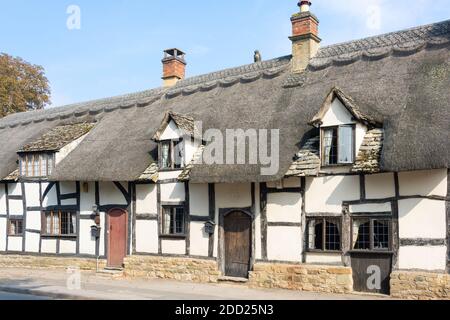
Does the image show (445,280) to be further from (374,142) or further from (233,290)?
(233,290)

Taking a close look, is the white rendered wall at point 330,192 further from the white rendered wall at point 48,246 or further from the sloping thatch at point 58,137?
the white rendered wall at point 48,246

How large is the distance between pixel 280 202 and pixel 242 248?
6.48 feet

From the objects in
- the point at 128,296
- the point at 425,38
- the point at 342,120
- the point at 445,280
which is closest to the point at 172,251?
the point at 128,296

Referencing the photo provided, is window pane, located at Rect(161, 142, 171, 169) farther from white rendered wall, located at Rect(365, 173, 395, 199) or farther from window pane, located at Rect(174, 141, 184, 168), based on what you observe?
white rendered wall, located at Rect(365, 173, 395, 199)

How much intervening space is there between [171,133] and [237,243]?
13.8ft

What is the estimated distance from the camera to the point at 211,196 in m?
16.6

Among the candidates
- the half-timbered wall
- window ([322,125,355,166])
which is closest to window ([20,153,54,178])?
the half-timbered wall

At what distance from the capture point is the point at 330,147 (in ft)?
47.7

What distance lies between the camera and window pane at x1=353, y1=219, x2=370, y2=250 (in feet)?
45.8

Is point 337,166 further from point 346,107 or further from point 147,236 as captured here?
point 147,236

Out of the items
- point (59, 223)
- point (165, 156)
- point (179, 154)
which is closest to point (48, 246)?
point (59, 223)

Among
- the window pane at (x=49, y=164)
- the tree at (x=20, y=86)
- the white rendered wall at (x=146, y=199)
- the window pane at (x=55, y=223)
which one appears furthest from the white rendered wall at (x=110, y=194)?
the tree at (x=20, y=86)

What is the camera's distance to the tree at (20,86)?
3856cm

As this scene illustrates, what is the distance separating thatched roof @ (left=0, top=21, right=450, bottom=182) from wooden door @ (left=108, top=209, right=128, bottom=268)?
1.85 meters
